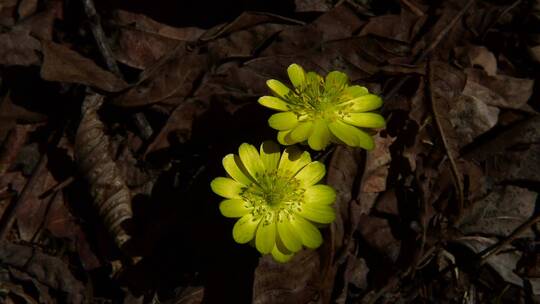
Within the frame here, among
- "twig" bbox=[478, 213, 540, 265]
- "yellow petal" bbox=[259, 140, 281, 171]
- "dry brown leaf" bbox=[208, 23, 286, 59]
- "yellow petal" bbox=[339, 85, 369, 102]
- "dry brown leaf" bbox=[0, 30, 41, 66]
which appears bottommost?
"twig" bbox=[478, 213, 540, 265]

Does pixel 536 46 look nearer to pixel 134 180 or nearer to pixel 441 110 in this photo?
pixel 441 110

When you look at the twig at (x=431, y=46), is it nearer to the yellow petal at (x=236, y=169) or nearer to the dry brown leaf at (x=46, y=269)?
the yellow petal at (x=236, y=169)

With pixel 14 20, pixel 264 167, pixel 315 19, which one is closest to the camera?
pixel 264 167

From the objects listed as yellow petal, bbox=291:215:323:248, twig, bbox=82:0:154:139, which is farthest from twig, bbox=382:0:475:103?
twig, bbox=82:0:154:139

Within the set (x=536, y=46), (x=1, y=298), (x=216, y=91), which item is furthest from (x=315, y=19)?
(x=1, y=298)

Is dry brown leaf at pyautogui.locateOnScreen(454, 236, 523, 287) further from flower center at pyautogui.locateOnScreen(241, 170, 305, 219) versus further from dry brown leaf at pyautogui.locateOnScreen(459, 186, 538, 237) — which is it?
flower center at pyautogui.locateOnScreen(241, 170, 305, 219)
